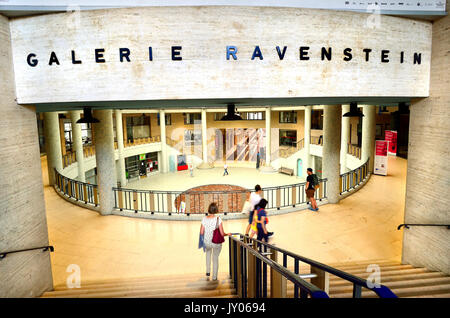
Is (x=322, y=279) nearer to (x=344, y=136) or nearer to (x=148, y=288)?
(x=148, y=288)

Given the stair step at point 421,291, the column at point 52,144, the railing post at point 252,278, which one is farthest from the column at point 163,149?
the stair step at point 421,291

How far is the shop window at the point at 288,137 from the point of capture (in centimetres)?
2844

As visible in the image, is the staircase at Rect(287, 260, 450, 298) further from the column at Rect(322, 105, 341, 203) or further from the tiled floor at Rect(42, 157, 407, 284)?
the column at Rect(322, 105, 341, 203)

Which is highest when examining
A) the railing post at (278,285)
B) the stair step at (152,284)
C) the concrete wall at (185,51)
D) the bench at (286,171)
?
the concrete wall at (185,51)

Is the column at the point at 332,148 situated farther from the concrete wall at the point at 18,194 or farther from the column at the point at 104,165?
the concrete wall at the point at 18,194

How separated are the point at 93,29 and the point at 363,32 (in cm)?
421

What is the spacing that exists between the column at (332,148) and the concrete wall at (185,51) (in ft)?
17.7

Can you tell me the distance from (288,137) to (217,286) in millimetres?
25338

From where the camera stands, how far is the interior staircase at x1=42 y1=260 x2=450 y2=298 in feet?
Result: 14.1

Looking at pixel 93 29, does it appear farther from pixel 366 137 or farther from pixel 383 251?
pixel 366 137

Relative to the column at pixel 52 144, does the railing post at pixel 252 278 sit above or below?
below

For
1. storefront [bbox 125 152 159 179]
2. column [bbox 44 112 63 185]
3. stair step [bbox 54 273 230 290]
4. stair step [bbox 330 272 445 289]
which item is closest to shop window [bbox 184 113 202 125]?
storefront [bbox 125 152 159 179]

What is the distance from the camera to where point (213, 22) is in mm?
4395

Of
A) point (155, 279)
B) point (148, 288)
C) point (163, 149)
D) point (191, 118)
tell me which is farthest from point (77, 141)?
point (191, 118)
